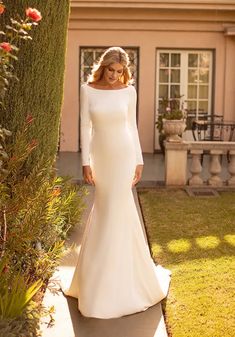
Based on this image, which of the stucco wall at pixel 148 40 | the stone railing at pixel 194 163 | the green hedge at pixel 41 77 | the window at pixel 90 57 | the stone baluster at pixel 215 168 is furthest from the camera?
the window at pixel 90 57

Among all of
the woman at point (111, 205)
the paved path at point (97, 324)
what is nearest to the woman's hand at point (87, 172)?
the woman at point (111, 205)

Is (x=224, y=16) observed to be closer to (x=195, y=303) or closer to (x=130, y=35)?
(x=130, y=35)

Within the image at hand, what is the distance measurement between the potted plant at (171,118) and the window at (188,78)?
0.93 ft

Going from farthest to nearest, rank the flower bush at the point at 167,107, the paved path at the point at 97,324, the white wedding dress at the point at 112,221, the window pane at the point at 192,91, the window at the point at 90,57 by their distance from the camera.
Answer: the window pane at the point at 192,91 → the window at the point at 90,57 → the flower bush at the point at 167,107 → the white wedding dress at the point at 112,221 → the paved path at the point at 97,324

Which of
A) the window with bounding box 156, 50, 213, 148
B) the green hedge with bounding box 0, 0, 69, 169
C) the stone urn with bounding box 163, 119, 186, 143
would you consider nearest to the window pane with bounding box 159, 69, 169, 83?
the window with bounding box 156, 50, 213, 148

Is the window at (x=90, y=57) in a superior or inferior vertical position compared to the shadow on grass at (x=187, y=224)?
superior

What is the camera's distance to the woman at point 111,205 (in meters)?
4.44

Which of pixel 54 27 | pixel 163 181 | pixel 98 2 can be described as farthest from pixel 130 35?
pixel 54 27

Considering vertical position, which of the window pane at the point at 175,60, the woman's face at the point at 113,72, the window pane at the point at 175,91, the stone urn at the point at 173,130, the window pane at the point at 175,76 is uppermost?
the window pane at the point at 175,60

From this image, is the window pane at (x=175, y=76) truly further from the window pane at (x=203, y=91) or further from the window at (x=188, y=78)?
the window pane at (x=203, y=91)

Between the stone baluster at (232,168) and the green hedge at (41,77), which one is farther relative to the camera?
the stone baluster at (232,168)

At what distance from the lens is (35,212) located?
4.04 metres

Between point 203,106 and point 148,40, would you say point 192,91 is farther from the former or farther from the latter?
point 148,40

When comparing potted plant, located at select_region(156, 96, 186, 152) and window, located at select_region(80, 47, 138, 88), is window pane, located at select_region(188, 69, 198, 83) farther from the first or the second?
window, located at select_region(80, 47, 138, 88)
